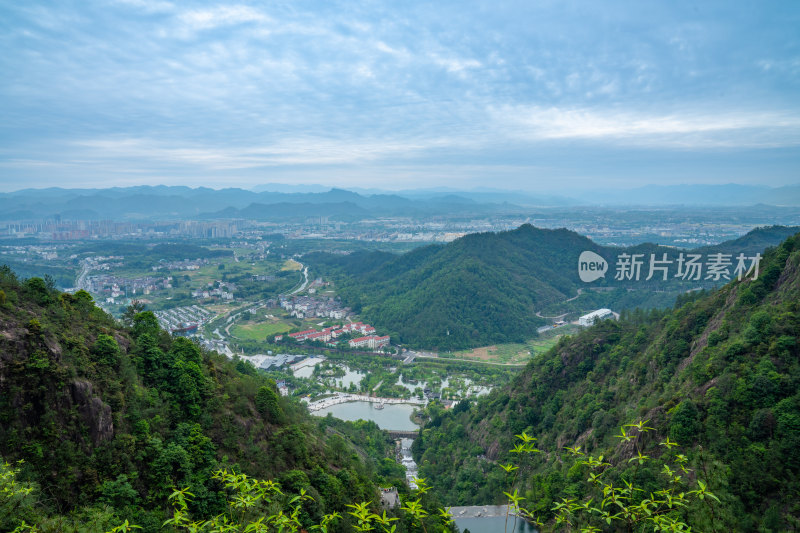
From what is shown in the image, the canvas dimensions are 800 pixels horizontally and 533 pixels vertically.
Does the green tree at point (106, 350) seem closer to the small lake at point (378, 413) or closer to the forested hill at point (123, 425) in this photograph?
the forested hill at point (123, 425)

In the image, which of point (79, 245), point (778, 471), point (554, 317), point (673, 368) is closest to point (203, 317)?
point (554, 317)

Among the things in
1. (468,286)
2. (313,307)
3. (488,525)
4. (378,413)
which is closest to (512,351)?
(468,286)

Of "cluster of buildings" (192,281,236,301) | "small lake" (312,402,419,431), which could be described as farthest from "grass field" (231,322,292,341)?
"small lake" (312,402,419,431)

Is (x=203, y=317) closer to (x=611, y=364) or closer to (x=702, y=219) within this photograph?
(x=611, y=364)

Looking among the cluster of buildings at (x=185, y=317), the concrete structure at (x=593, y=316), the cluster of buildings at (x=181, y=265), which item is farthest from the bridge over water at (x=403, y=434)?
the cluster of buildings at (x=181, y=265)

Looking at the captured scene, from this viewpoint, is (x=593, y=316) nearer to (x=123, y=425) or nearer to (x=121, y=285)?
(x=123, y=425)
